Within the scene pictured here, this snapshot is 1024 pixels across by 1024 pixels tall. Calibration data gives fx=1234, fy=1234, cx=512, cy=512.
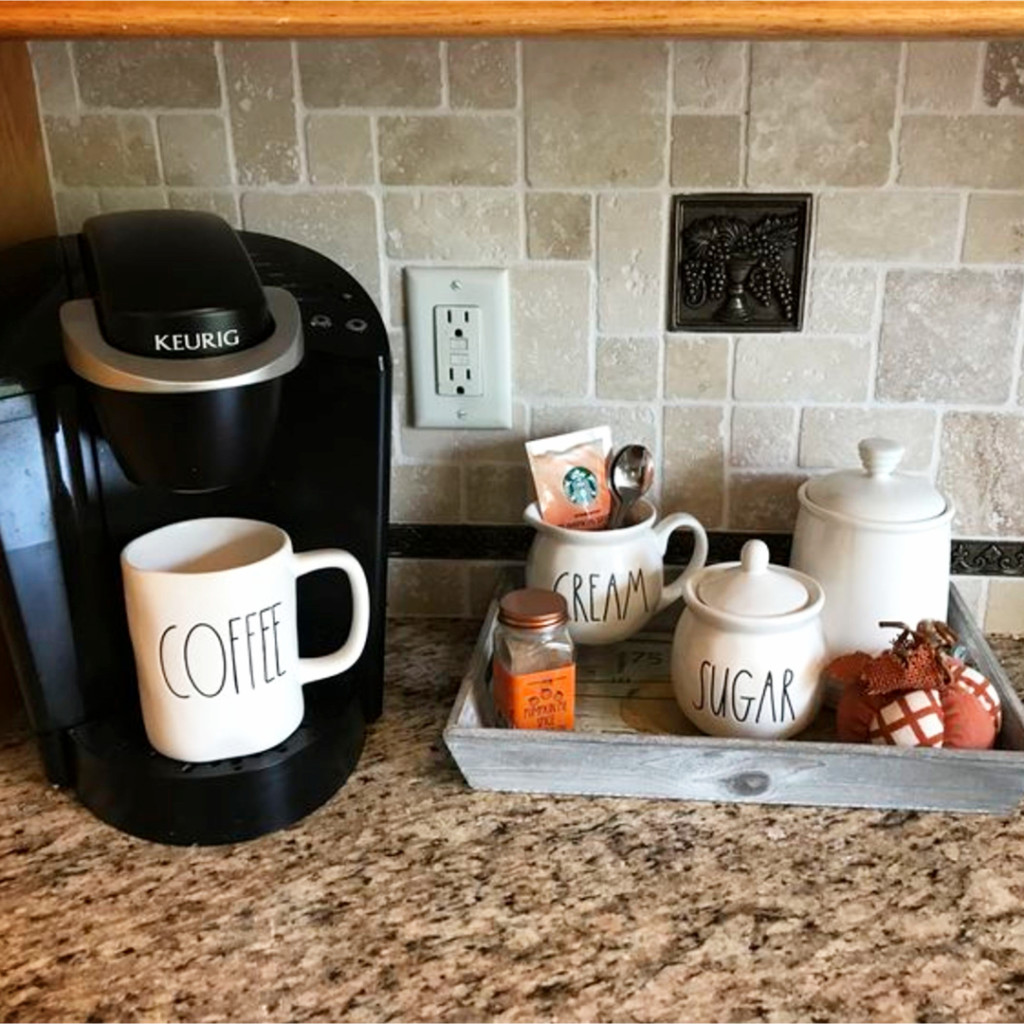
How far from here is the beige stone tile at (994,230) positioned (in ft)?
3.05

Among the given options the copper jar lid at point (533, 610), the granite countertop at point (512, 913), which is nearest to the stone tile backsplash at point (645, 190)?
the copper jar lid at point (533, 610)

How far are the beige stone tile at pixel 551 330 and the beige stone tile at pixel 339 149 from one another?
5.7 inches

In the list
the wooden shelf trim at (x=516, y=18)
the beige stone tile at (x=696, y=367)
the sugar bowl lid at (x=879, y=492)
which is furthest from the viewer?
the beige stone tile at (x=696, y=367)

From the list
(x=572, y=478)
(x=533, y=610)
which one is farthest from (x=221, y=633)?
(x=572, y=478)

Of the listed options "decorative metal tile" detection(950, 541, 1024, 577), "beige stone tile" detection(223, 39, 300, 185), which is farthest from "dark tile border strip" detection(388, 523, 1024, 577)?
"beige stone tile" detection(223, 39, 300, 185)

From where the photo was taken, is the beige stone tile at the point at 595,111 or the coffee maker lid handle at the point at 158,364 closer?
the coffee maker lid handle at the point at 158,364

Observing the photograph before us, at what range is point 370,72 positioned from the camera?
36.9 inches

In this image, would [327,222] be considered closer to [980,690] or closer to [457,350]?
[457,350]

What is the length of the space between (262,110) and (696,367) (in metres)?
0.40

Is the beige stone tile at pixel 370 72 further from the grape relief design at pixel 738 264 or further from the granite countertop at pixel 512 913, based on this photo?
the granite countertop at pixel 512 913

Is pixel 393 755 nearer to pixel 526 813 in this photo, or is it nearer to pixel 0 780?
pixel 526 813

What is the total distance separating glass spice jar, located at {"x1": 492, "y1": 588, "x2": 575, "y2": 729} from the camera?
2.75 feet

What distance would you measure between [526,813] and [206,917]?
8.5 inches

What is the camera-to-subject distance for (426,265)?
3.25 feet
